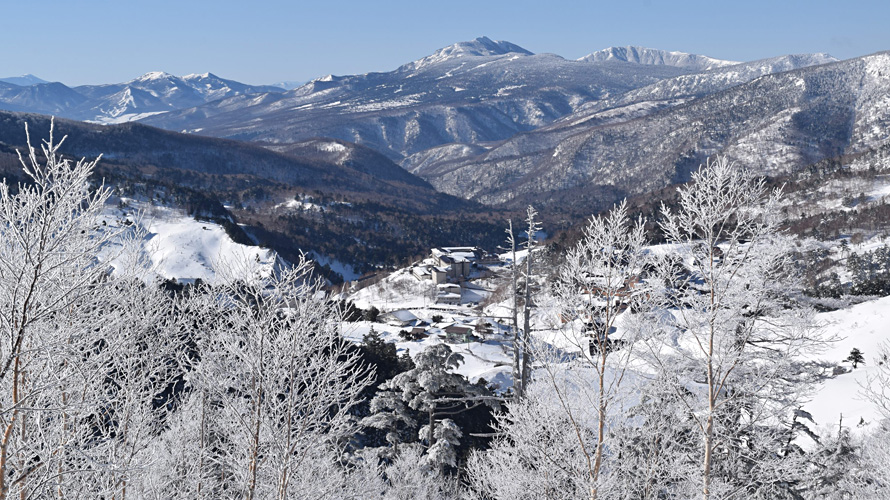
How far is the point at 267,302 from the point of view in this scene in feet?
35.9

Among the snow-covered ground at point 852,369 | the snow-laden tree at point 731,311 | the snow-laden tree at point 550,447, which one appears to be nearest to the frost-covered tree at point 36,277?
the snow-laden tree at point 550,447

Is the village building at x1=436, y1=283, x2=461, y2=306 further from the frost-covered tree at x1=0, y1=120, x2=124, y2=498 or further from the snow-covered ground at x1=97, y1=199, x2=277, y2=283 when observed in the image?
the frost-covered tree at x1=0, y1=120, x2=124, y2=498

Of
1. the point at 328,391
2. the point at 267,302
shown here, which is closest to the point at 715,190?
the point at 328,391

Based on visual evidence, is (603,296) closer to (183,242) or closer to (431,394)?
(431,394)

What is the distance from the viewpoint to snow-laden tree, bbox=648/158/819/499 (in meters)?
8.31

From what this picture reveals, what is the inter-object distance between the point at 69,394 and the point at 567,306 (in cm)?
878

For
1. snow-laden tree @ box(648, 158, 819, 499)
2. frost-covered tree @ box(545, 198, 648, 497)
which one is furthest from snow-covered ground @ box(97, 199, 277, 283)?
snow-laden tree @ box(648, 158, 819, 499)

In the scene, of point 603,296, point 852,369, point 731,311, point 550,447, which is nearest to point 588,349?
point 603,296

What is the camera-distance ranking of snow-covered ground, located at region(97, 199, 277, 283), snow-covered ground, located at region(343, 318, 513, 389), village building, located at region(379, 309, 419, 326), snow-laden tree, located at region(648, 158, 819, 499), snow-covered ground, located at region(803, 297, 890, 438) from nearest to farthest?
snow-laden tree, located at region(648, 158, 819, 499)
snow-covered ground, located at region(803, 297, 890, 438)
snow-covered ground, located at region(343, 318, 513, 389)
village building, located at region(379, 309, 419, 326)
snow-covered ground, located at region(97, 199, 277, 283)

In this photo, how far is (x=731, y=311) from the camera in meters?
8.17

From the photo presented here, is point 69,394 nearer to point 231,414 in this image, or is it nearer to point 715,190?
point 231,414

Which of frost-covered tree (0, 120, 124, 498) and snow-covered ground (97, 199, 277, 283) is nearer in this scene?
frost-covered tree (0, 120, 124, 498)

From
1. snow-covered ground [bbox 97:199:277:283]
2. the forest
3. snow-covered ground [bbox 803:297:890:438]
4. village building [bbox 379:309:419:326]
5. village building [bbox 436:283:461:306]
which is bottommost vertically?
village building [bbox 436:283:461:306]

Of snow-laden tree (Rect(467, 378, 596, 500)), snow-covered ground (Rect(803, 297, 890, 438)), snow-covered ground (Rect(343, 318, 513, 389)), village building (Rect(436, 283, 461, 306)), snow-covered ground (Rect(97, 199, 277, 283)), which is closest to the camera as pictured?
snow-laden tree (Rect(467, 378, 596, 500))
